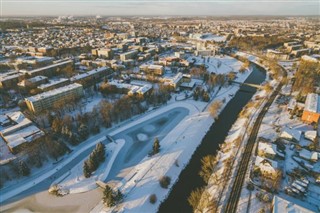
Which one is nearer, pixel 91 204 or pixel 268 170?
pixel 91 204

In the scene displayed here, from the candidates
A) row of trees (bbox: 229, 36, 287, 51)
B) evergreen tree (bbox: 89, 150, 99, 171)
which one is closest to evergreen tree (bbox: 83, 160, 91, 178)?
evergreen tree (bbox: 89, 150, 99, 171)

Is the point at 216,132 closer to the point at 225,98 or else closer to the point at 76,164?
the point at 225,98

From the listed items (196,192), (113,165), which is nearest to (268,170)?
(196,192)

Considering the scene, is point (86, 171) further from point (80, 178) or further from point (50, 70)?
point (50, 70)

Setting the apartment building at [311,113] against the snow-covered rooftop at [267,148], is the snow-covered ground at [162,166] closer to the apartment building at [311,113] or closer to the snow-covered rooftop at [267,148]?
the snow-covered rooftop at [267,148]

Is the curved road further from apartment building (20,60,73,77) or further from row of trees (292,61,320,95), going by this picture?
apartment building (20,60,73,77)

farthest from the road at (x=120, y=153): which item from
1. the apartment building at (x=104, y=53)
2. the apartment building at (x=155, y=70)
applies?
the apartment building at (x=104, y=53)
